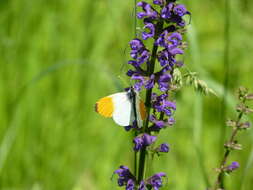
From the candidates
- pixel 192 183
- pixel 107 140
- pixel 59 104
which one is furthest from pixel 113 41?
pixel 192 183

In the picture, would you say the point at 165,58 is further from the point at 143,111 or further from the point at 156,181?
the point at 156,181

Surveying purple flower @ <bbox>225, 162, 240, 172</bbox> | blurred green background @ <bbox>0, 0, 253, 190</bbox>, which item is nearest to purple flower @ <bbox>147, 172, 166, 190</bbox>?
purple flower @ <bbox>225, 162, 240, 172</bbox>

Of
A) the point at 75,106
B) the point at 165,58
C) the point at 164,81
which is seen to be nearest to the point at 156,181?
the point at 164,81

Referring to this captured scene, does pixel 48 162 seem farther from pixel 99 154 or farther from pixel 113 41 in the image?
pixel 113 41

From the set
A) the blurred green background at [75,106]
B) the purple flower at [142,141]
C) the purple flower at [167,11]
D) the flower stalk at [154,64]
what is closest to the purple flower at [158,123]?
the flower stalk at [154,64]

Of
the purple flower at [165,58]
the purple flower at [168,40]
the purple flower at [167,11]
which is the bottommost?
the purple flower at [165,58]

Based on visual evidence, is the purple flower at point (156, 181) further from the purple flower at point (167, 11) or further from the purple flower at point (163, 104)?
the purple flower at point (167, 11)
